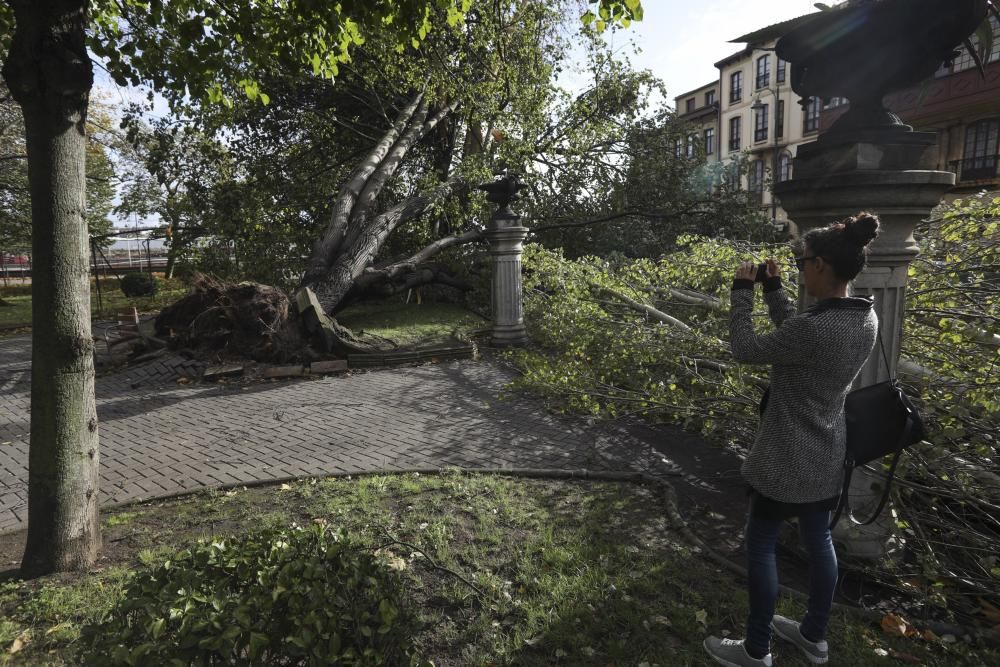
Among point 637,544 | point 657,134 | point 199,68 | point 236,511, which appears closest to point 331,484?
point 236,511

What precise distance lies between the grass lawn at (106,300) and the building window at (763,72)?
119 ft

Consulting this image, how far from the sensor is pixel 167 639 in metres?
2.06

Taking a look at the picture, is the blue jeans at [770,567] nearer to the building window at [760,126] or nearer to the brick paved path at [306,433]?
the brick paved path at [306,433]

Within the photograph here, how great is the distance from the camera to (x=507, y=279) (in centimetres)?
1130

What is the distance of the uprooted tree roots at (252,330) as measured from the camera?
992cm

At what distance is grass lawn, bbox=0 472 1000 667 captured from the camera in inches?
118

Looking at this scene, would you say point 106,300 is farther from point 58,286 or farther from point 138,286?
point 58,286

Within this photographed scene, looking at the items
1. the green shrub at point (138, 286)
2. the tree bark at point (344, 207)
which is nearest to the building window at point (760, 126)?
the tree bark at point (344, 207)

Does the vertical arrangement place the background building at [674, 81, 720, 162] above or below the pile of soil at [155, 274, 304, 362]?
above

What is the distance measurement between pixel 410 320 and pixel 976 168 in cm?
2376

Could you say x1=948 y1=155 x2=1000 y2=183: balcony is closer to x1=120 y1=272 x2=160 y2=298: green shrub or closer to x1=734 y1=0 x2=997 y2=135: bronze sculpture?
x1=734 y1=0 x2=997 y2=135: bronze sculpture

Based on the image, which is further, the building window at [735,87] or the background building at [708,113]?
the background building at [708,113]

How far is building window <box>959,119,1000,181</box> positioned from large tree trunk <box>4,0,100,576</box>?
28.1m

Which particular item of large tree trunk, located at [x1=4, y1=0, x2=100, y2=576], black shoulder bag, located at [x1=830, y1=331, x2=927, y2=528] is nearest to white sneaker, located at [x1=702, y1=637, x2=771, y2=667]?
black shoulder bag, located at [x1=830, y1=331, x2=927, y2=528]
